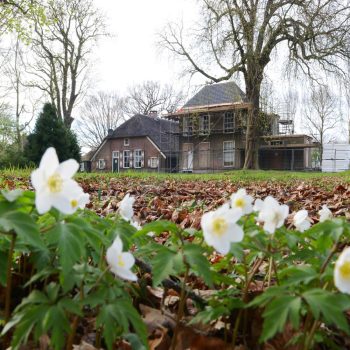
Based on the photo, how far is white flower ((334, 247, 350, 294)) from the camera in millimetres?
815

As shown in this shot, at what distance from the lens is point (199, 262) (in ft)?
3.08

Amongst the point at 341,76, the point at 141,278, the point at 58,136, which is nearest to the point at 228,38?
the point at 341,76

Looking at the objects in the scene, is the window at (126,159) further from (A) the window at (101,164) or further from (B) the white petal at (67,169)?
(B) the white petal at (67,169)

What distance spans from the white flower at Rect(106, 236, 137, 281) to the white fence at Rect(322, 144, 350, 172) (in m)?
40.3

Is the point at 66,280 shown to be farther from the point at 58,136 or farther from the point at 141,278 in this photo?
the point at 58,136

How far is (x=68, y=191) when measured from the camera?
896 millimetres

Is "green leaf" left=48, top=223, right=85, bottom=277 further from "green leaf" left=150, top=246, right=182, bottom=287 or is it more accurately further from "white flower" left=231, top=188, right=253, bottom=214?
"white flower" left=231, top=188, right=253, bottom=214

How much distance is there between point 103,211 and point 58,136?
75.9ft

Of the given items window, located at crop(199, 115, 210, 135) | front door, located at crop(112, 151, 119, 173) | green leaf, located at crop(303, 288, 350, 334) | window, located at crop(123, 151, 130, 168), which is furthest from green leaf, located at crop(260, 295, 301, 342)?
front door, located at crop(112, 151, 119, 173)

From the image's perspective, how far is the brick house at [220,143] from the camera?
37844 mm

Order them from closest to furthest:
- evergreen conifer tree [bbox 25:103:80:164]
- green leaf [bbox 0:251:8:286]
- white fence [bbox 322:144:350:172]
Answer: green leaf [bbox 0:251:8:286]
evergreen conifer tree [bbox 25:103:80:164]
white fence [bbox 322:144:350:172]

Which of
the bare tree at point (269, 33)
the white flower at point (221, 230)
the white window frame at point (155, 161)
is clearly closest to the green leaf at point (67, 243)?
the white flower at point (221, 230)

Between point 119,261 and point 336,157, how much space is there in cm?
4095

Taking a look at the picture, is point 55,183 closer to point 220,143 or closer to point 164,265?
point 164,265
